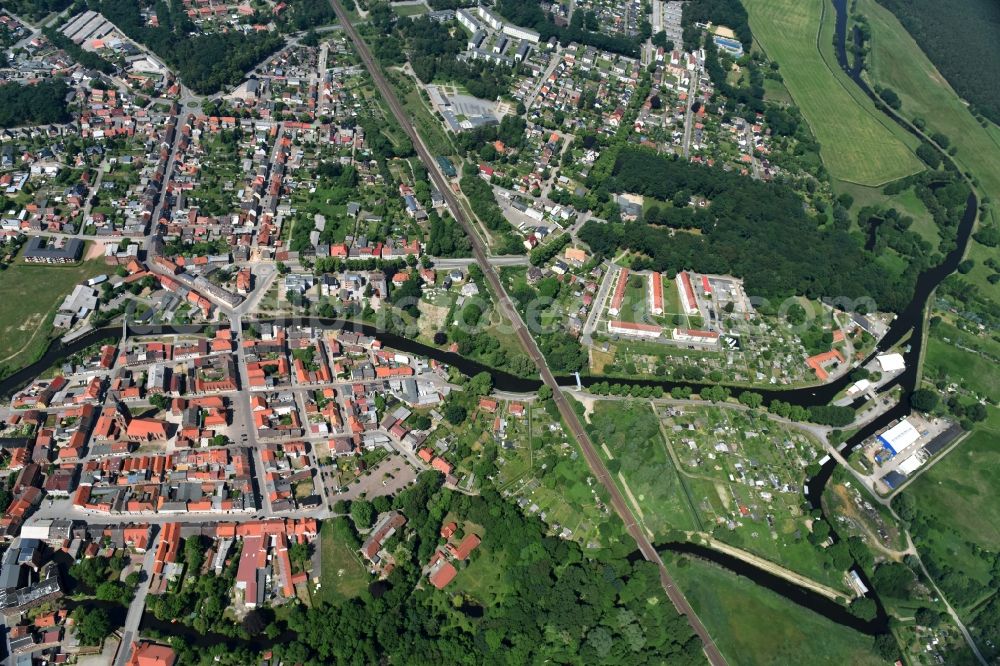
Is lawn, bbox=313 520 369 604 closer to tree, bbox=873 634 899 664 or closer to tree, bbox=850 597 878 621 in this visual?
tree, bbox=850 597 878 621

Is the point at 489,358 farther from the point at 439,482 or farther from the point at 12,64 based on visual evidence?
the point at 12,64

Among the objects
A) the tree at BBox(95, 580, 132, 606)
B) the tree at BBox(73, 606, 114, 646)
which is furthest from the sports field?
the tree at BBox(73, 606, 114, 646)

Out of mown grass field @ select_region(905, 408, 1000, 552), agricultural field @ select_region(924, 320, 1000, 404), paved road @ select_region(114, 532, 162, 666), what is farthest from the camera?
agricultural field @ select_region(924, 320, 1000, 404)

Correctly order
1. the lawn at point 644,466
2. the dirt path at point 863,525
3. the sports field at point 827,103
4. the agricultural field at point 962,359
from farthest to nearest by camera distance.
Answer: the sports field at point 827,103
the agricultural field at point 962,359
the dirt path at point 863,525
the lawn at point 644,466

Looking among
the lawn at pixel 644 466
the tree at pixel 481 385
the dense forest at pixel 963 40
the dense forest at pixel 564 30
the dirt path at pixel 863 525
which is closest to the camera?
the lawn at pixel 644 466

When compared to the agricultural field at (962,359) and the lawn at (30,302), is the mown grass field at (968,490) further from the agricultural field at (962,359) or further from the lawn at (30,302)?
the lawn at (30,302)

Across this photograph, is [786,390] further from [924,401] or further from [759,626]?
[759,626]

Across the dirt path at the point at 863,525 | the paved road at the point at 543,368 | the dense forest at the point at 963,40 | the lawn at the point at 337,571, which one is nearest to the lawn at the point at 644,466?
the paved road at the point at 543,368
